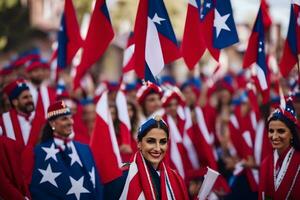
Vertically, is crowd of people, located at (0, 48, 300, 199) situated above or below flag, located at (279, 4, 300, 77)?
below

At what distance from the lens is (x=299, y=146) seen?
308 inches

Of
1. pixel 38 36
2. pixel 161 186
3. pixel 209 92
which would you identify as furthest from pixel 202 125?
pixel 38 36

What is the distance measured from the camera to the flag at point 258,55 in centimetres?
943

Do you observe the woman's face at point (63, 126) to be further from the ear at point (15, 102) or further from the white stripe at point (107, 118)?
the ear at point (15, 102)

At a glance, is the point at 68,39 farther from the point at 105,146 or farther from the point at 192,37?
the point at 192,37

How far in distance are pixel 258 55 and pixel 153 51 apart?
1.74 m

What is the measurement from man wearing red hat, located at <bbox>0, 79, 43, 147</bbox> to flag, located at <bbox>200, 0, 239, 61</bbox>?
2448 millimetres

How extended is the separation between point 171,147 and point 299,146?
10.2ft

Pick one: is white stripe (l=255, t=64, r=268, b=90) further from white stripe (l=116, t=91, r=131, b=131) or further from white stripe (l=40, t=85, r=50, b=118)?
white stripe (l=40, t=85, r=50, b=118)

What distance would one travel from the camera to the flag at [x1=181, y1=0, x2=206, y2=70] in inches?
349

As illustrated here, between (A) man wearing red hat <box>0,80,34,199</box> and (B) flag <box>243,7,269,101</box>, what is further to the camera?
(B) flag <box>243,7,269,101</box>

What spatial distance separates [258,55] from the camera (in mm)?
9578

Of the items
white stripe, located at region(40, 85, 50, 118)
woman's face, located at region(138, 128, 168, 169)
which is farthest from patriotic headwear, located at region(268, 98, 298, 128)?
white stripe, located at region(40, 85, 50, 118)

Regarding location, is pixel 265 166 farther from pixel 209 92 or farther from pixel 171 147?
pixel 209 92
